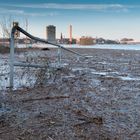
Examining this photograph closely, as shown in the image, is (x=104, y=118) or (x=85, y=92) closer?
(x=104, y=118)

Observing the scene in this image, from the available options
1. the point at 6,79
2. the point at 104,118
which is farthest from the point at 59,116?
the point at 6,79

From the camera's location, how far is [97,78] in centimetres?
1016

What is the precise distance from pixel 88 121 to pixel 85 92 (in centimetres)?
257

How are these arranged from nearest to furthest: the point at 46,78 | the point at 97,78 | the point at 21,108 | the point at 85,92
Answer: the point at 21,108, the point at 85,92, the point at 46,78, the point at 97,78

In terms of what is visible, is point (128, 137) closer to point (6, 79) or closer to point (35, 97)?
point (35, 97)

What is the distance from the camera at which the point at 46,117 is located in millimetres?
5113

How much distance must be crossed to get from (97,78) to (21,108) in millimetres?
4746

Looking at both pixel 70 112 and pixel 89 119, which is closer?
pixel 89 119

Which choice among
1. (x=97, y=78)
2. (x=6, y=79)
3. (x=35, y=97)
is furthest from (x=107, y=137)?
(x=97, y=78)

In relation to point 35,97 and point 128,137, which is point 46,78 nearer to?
point 35,97

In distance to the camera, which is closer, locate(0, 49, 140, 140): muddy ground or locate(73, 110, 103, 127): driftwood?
locate(0, 49, 140, 140): muddy ground

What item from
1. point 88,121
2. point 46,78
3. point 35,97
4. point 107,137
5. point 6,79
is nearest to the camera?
point 107,137

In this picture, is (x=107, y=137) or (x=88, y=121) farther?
(x=88, y=121)

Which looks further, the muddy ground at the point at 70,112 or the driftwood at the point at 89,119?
the driftwood at the point at 89,119
